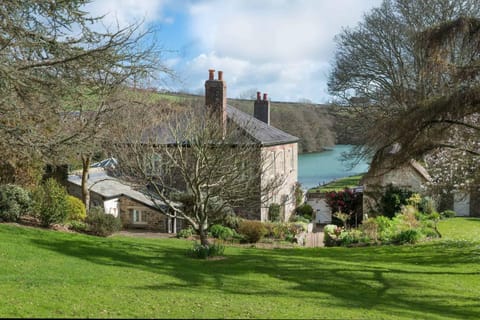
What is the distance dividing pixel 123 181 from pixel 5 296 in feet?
33.3

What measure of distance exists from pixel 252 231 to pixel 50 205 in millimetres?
8257

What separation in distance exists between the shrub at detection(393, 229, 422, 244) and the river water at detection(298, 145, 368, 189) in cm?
2828

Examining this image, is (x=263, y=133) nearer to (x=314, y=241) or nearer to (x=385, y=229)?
(x=314, y=241)

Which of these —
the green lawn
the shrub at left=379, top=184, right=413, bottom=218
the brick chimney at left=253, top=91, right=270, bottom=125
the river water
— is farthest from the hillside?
the green lawn

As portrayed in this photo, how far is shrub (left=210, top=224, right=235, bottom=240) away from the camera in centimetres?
2255

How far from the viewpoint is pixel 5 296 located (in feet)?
28.9

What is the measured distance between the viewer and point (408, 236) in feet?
67.1

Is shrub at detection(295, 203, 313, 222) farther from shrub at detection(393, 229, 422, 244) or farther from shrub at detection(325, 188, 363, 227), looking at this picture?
shrub at detection(393, 229, 422, 244)

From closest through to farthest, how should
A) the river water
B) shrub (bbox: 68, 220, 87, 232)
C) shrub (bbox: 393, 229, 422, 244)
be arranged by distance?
shrub (bbox: 68, 220, 87, 232) → shrub (bbox: 393, 229, 422, 244) → the river water

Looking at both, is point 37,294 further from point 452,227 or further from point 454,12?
point 454,12

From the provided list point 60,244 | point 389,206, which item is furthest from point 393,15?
point 60,244

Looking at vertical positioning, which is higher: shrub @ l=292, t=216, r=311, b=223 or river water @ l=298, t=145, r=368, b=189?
river water @ l=298, t=145, r=368, b=189

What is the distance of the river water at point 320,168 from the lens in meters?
52.9

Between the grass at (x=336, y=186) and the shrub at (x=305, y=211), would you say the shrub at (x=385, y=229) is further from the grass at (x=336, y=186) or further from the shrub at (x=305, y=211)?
the grass at (x=336, y=186)
